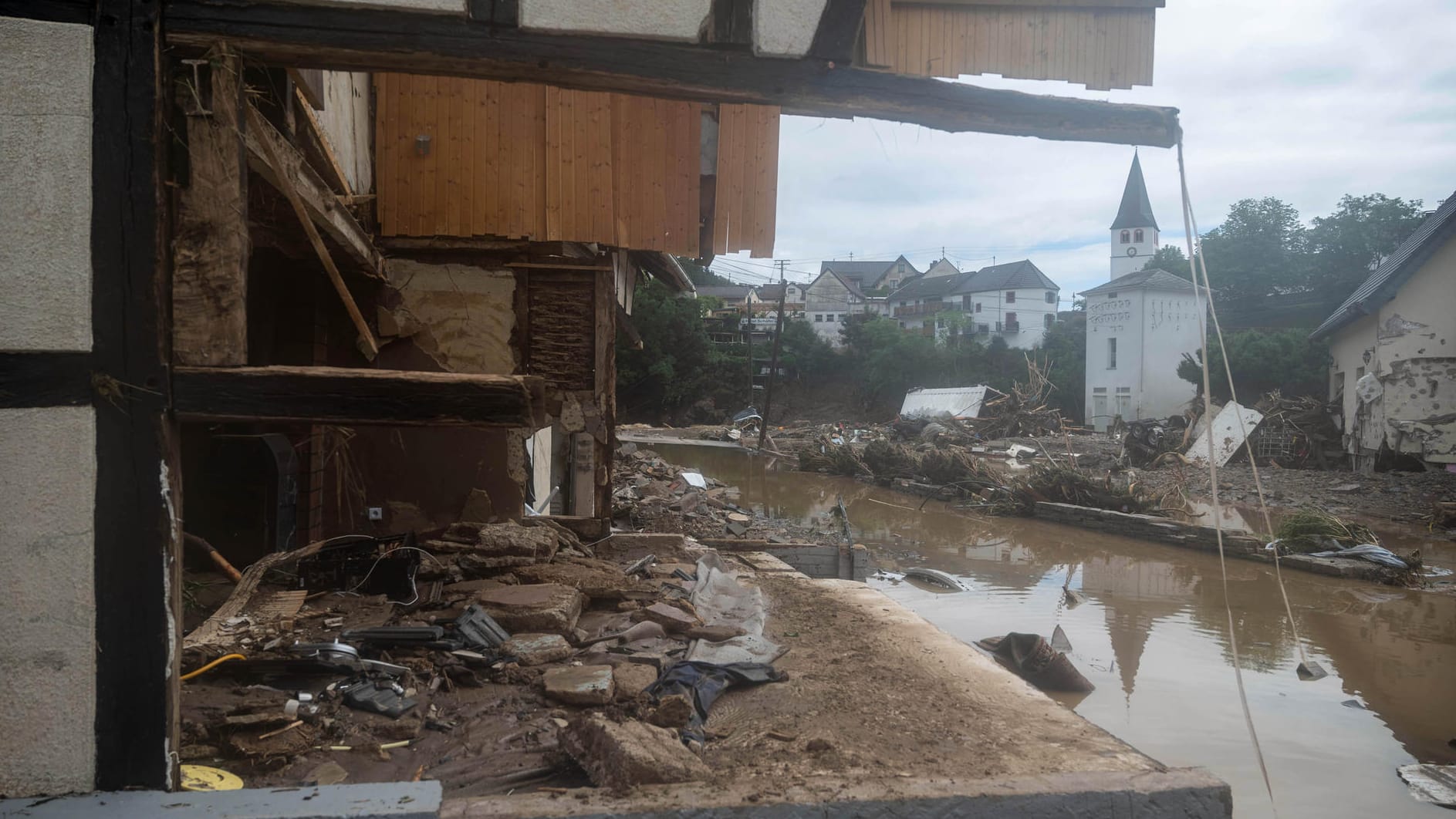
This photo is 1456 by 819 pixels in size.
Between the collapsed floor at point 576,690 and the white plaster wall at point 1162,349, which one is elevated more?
the white plaster wall at point 1162,349

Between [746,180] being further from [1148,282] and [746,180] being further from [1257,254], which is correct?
[1257,254]

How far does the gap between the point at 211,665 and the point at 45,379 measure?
209cm

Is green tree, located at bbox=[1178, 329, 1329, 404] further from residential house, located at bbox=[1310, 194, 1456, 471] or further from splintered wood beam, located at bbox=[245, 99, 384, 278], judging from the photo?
splintered wood beam, located at bbox=[245, 99, 384, 278]

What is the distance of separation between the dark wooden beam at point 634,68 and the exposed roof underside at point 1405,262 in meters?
19.7

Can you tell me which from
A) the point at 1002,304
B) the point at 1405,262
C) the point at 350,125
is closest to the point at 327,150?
the point at 350,125

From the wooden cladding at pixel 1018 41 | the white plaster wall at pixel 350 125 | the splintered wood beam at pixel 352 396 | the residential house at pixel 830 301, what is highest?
the residential house at pixel 830 301

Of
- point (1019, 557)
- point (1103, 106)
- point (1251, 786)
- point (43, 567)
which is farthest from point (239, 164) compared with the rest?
Answer: point (1019, 557)

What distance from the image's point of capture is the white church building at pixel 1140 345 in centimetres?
3703

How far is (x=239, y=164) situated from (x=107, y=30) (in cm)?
52

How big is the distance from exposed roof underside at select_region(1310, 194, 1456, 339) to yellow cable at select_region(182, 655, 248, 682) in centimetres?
2238

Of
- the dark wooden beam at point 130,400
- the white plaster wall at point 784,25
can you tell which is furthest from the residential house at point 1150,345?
the dark wooden beam at point 130,400

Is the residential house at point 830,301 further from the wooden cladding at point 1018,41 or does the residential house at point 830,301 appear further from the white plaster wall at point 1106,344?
the wooden cladding at point 1018,41

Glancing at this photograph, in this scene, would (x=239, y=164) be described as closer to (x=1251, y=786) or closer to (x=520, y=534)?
(x=520, y=534)

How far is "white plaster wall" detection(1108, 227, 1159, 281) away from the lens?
2425 inches
